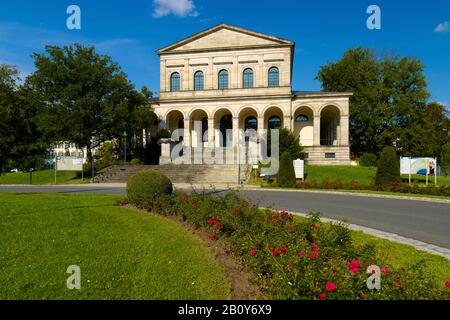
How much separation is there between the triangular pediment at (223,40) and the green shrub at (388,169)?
24241mm

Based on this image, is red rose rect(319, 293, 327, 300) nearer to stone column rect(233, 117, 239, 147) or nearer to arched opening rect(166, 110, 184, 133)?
stone column rect(233, 117, 239, 147)

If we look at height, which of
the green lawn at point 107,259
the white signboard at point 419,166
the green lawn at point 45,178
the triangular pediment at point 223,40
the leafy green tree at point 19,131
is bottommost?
the green lawn at point 45,178

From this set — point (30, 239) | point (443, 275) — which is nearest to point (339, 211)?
point (443, 275)

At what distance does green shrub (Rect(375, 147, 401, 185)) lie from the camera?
68.2 feet

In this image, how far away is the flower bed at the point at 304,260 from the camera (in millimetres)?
3594

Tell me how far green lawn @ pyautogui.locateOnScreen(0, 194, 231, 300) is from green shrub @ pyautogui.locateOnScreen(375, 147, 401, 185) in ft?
57.6

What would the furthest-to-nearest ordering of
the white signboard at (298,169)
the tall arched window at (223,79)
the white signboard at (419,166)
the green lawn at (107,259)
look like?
the tall arched window at (223,79)
the white signboard at (298,169)
the white signboard at (419,166)
the green lawn at (107,259)

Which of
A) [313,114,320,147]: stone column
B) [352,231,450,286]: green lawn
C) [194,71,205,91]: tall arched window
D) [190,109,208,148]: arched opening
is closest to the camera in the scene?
[352,231,450,286]: green lawn

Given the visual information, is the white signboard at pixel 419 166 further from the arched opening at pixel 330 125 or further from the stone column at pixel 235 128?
the stone column at pixel 235 128

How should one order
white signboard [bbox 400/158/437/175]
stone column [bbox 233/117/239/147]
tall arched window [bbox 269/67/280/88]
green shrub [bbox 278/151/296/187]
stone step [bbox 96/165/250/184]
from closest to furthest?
white signboard [bbox 400/158/437/175] < green shrub [bbox 278/151/296/187] < stone step [bbox 96/165/250/184] < stone column [bbox 233/117/239/147] < tall arched window [bbox 269/67/280/88]

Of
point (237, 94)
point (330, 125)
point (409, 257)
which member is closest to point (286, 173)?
point (409, 257)

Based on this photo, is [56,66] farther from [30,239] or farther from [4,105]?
[30,239]

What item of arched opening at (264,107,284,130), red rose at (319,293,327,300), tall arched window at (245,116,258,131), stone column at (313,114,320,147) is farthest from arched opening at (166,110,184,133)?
red rose at (319,293,327,300)

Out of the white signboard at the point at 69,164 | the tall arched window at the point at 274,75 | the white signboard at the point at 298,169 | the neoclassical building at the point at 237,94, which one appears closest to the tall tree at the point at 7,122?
the white signboard at the point at 69,164
